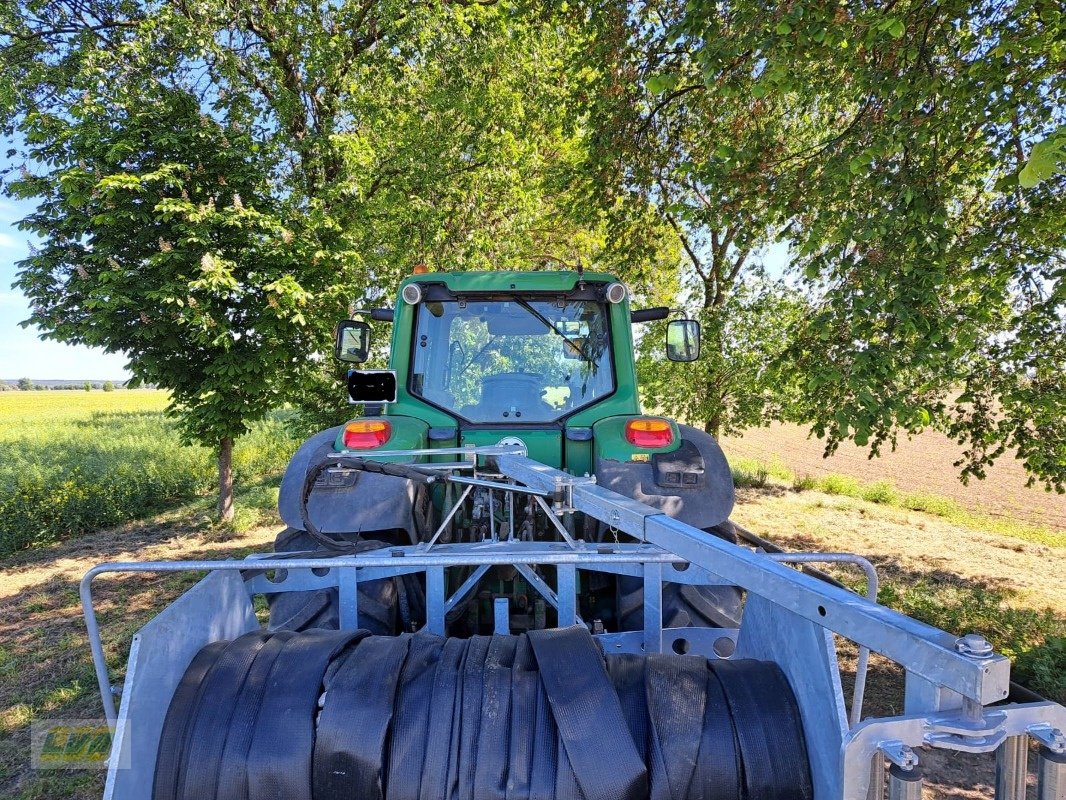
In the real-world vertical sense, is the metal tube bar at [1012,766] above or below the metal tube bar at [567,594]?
above

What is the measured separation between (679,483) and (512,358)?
1.18 meters

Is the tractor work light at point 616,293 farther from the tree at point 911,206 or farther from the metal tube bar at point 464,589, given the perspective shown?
the metal tube bar at point 464,589

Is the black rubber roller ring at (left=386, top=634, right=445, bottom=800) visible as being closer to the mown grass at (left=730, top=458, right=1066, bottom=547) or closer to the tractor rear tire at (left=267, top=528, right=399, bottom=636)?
the tractor rear tire at (left=267, top=528, right=399, bottom=636)

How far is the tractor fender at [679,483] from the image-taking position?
2.65m

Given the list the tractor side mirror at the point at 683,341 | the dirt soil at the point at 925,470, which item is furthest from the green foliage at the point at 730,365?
the tractor side mirror at the point at 683,341

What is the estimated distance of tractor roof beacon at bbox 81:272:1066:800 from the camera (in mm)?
1138

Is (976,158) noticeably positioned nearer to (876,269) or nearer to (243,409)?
(876,269)

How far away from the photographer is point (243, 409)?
7137 mm

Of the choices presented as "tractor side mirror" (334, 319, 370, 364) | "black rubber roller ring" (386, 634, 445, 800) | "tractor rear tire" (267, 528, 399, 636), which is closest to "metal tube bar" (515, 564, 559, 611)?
"tractor rear tire" (267, 528, 399, 636)

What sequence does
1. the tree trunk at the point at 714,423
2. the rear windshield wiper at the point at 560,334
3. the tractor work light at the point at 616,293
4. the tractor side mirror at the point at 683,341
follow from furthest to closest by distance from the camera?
the tree trunk at the point at 714,423, the tractor side mirror at the point at 683,341, the rear windshield wiper at the point at 560,334, the tractor work light at the point at 616,293

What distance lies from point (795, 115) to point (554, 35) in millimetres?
3289

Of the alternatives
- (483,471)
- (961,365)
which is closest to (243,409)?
(483,471)

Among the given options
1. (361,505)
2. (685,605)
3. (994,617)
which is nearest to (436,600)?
(361,505)

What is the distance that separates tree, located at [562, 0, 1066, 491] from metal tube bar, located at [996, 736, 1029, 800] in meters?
2.76
